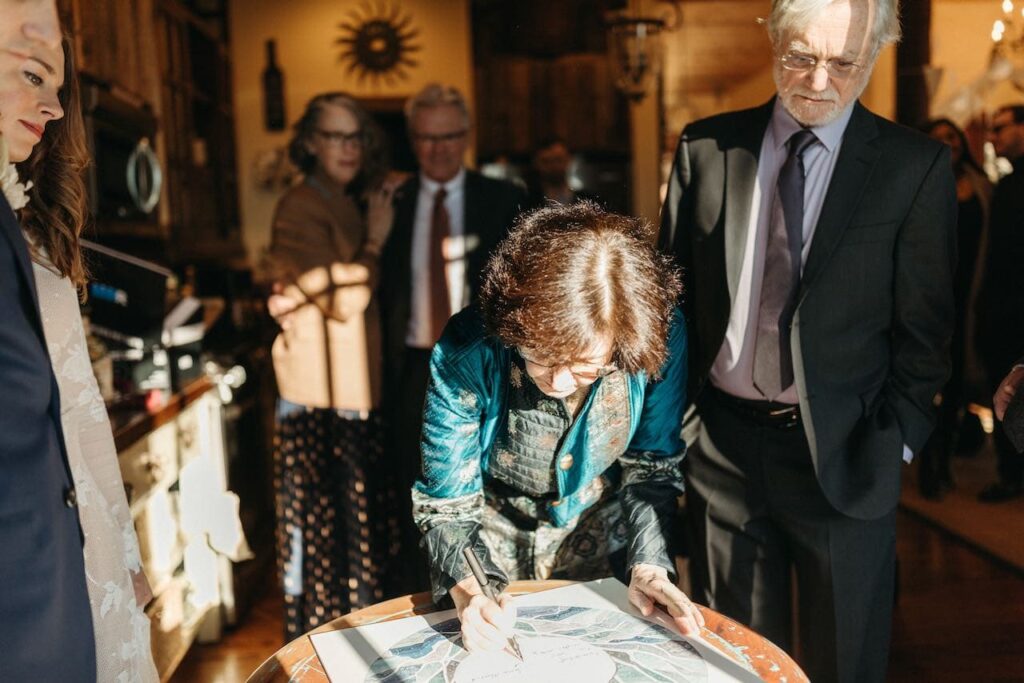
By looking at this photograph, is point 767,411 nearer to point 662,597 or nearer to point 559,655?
point 662,597

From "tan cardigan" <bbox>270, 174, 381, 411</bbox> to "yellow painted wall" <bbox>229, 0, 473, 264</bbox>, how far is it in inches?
141

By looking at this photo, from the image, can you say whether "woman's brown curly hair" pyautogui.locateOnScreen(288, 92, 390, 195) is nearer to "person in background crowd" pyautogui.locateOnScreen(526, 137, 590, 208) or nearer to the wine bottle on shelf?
"person in background crowd" pyautogui.locateOnScreen(526, 137, 590, 208)

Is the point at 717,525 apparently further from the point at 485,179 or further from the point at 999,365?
the point at 999,365

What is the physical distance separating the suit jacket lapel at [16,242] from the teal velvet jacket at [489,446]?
0.60 metres

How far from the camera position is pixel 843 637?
5.54ft

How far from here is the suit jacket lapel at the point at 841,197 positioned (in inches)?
63.4

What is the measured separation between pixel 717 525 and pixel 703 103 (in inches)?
489

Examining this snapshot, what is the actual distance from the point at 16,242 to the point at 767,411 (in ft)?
4.18

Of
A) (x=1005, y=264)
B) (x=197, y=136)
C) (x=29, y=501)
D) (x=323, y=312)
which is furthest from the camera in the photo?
(x=197, y=136)

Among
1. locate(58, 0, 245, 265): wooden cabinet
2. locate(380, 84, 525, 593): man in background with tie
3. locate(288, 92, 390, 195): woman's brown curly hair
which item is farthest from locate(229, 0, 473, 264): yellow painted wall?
locate(380, 84, 525, 593): man in background with tie

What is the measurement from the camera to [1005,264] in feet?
12.5

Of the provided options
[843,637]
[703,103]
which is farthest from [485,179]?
[703,103]

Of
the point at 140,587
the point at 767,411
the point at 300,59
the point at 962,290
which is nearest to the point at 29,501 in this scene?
the point at 140,587

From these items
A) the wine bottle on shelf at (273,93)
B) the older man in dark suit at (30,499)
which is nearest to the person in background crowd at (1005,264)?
the older man in dark suit at (30,499)
